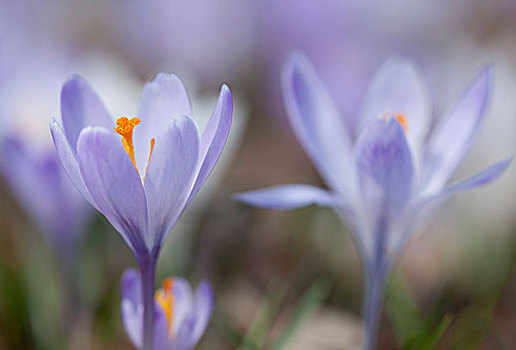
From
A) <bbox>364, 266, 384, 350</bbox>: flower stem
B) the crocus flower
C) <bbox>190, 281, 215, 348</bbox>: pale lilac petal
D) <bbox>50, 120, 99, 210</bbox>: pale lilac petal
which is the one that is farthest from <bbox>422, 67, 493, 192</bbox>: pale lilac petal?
<bbox>50, 120, 99, 210</bbox>: pale lilac petal

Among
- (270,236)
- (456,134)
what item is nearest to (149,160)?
(456,134)

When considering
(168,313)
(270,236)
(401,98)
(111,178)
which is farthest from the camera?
(270,236)

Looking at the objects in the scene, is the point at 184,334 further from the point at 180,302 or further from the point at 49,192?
the point at 49,192

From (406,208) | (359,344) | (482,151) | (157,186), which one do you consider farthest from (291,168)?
(157,186)

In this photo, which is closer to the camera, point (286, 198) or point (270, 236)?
point (286, 198)

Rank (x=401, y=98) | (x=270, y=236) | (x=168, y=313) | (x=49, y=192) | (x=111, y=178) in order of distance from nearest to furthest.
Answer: (x=111, y=178)
(x=168, y=313)
(x=401, y=98)
(x=49, y=192)
(x=270, y=236)

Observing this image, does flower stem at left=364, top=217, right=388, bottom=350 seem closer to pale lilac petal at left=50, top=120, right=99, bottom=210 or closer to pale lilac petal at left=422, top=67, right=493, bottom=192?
pale lilac petal at left=422, top=67, right=493, bottom=192

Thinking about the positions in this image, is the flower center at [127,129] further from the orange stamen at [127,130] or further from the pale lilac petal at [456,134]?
the pale lilac petal at [456,134]
